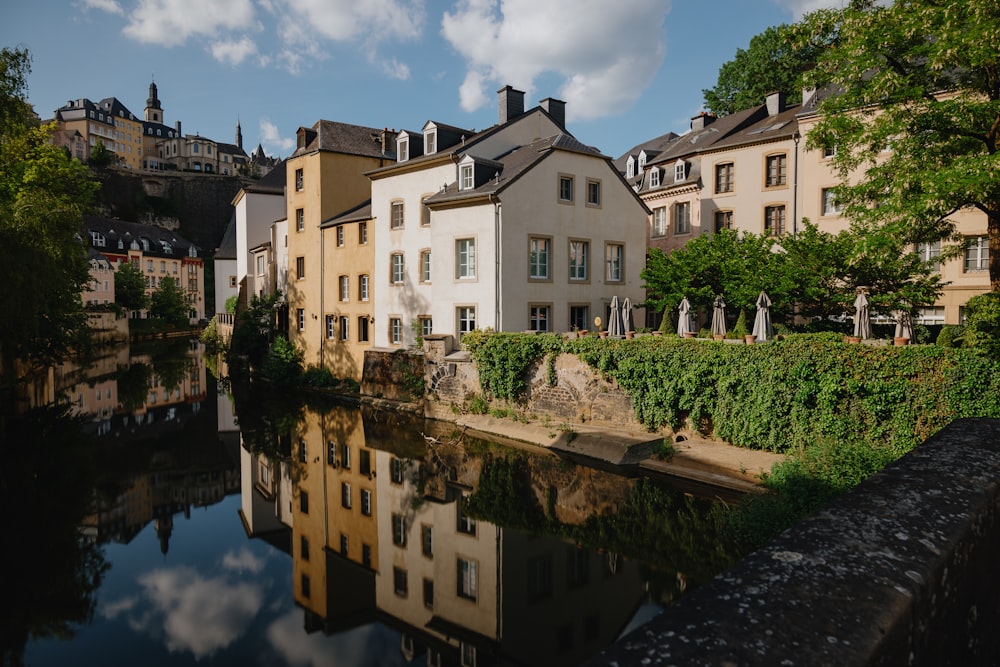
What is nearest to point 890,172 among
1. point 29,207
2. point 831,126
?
point 831,126

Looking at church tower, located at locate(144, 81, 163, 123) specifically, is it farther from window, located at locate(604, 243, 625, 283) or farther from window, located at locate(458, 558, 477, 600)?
window, located at locate(458, 558, 477, 600)

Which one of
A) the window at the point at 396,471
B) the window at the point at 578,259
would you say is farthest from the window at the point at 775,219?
the window at the point at 396,471

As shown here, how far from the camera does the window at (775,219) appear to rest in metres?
30.9

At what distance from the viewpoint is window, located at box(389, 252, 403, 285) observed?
29094 mm

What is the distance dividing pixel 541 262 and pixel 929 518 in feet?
74.1

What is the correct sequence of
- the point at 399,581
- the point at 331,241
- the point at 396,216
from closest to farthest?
the point at 399,581 < the point at 396,216 < the point at 331,241

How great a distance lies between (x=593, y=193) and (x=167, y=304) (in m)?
61.5

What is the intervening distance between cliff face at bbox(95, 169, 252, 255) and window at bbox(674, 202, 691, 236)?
78785mm

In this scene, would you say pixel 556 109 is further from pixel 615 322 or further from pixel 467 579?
pixel 467 579

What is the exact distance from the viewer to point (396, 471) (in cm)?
1842

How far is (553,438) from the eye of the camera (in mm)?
19953

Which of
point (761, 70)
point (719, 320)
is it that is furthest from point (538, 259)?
point (761, 70)

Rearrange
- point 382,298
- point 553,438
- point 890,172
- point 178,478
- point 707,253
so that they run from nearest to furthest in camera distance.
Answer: point 890,172, point 178,478, point 553,438, point 707,253, point 382,298

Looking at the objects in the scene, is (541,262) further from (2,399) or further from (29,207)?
(2,399)
